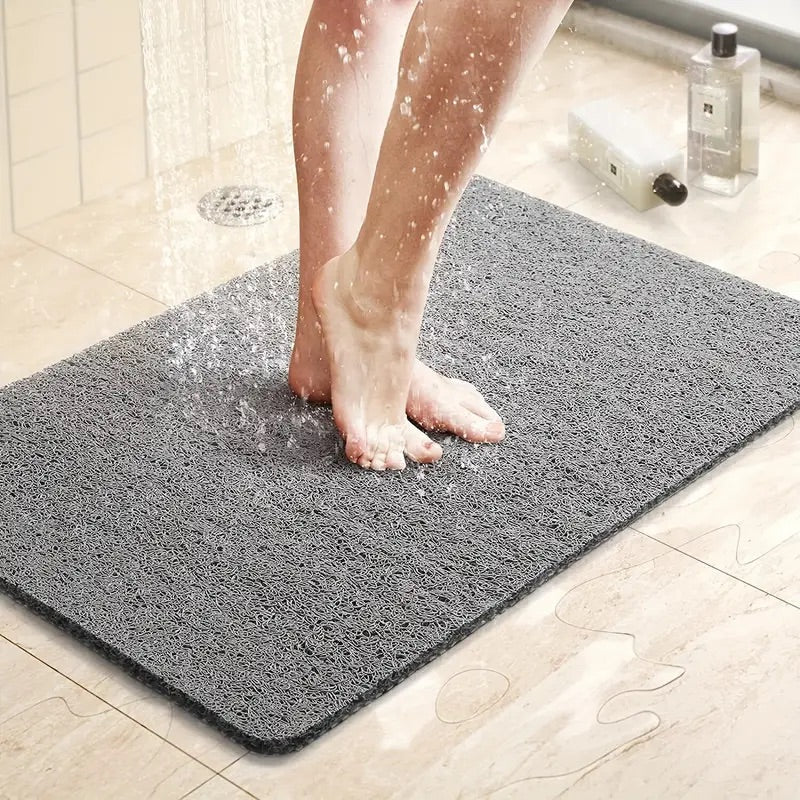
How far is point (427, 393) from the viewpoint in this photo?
1.59m

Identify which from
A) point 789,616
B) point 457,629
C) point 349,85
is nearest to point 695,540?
point 789,616

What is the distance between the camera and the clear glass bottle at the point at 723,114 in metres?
2.08

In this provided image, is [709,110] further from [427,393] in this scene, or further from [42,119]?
[42,119]

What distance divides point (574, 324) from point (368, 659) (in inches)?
23.7

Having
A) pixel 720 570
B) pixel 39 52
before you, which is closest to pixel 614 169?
pixel 39 52

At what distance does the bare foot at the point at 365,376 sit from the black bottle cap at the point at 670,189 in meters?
0.67

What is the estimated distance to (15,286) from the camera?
1913 millimetres

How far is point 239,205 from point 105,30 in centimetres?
27

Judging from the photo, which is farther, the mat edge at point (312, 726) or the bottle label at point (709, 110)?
the bottle label at point (709, 110)

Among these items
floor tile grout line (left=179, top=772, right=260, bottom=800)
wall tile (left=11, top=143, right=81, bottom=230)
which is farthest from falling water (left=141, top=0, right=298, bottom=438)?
floor tile grout line (left=179, top=772, right=260, bottom=800)

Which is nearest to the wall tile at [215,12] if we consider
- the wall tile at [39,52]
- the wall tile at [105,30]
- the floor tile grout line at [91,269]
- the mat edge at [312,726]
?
the wall tile at [105,30]

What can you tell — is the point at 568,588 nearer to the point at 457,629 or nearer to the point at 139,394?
the point at 457,629

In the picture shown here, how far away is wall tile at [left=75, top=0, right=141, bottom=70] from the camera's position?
2.00 metres

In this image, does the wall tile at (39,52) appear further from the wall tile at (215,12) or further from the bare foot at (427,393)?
the bare foot at (427,393)
